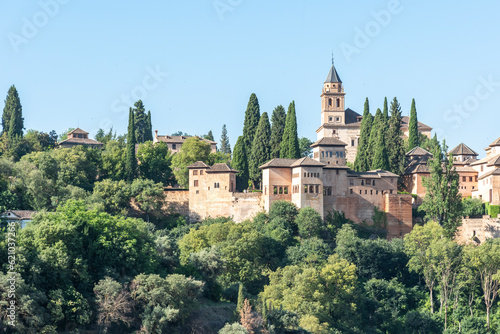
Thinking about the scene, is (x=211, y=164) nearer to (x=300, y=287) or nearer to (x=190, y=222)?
(x=190, y=222)

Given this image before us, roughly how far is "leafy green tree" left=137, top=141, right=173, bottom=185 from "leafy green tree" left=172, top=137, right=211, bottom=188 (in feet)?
2.50

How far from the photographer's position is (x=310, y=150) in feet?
289

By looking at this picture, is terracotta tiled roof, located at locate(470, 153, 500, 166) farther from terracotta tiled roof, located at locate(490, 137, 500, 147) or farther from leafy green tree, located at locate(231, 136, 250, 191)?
leafy green tree, located at locate(231, 136, 250, 191)

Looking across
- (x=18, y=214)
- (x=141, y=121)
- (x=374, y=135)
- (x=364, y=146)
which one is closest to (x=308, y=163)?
(x=374, y=135)

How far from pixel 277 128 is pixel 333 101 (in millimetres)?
14634

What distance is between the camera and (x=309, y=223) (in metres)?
58.2

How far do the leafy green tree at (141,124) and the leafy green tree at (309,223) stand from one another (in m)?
33.3

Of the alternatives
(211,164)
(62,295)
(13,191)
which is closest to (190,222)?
(211,164)

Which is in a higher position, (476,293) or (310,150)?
(310,150)

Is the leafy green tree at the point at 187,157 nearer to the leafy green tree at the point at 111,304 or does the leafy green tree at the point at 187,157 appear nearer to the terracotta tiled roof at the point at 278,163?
the terracotta tiled roof at the point at 278,163

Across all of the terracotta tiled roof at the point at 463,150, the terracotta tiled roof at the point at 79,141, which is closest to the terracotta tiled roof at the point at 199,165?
the terracotta tiled roof at the point at 79,141

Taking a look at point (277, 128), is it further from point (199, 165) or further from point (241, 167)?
point (199, 165)

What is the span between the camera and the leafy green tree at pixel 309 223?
5831cm

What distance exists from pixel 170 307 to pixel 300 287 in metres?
11.6
